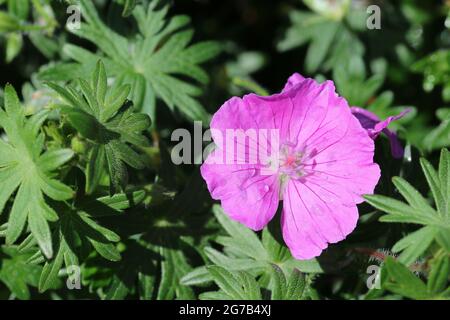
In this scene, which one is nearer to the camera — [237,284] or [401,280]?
[401,280]

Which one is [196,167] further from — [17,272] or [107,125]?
[17,272]

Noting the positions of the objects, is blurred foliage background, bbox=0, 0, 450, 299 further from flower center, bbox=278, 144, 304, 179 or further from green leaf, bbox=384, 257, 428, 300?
flower center, bbox=278, 144, 304, 179

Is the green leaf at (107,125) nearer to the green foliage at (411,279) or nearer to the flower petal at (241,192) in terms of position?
the flower petal at (241,192)

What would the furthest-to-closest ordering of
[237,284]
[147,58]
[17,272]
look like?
[147,58] < [17,272] < [237,284]

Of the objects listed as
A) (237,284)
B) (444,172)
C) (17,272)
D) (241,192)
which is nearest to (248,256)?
(237,284)

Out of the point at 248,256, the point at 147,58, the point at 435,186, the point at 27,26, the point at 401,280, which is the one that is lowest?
the point at 401,280

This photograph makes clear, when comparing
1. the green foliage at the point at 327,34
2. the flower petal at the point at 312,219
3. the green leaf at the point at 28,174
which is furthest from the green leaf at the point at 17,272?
the green foliage at the point at 327,34

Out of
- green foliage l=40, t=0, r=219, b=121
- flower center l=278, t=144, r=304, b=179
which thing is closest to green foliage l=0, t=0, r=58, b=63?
green foliage l=40, t=0, r=219, b=121
